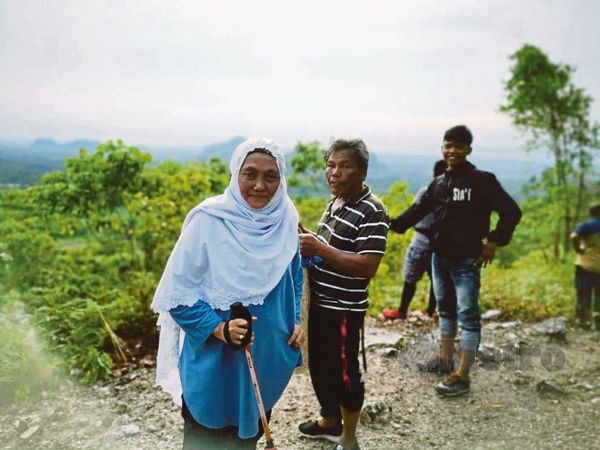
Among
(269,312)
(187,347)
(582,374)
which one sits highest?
(269,312)

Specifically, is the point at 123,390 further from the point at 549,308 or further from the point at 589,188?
the point at 589,188

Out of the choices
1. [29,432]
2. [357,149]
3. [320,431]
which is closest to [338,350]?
[320,431]

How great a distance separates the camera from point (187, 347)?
82.6 inches

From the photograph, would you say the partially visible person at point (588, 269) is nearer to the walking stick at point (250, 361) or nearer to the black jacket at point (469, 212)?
the black jacket at point (469, 212)

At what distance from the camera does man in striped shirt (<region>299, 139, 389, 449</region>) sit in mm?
2555

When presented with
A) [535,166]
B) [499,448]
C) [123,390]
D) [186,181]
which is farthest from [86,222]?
[535,166]

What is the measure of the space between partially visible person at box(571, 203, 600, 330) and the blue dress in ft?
16.4

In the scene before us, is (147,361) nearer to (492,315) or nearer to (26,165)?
(26,165)

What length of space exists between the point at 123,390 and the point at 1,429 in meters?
0.84

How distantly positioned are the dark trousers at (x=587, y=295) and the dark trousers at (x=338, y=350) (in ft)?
13.9

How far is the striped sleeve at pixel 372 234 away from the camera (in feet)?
8.38

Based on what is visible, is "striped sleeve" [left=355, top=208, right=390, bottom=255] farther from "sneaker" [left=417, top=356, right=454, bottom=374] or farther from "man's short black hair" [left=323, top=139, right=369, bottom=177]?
"sneaker" [left=417, top=356, right=454, bottom=374]

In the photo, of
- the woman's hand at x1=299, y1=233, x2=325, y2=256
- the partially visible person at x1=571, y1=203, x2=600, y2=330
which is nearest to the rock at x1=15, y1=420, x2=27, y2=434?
the woman's hand at x1=299, y1=233, x2=325, y2=256

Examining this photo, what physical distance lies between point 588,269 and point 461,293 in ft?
10.2
